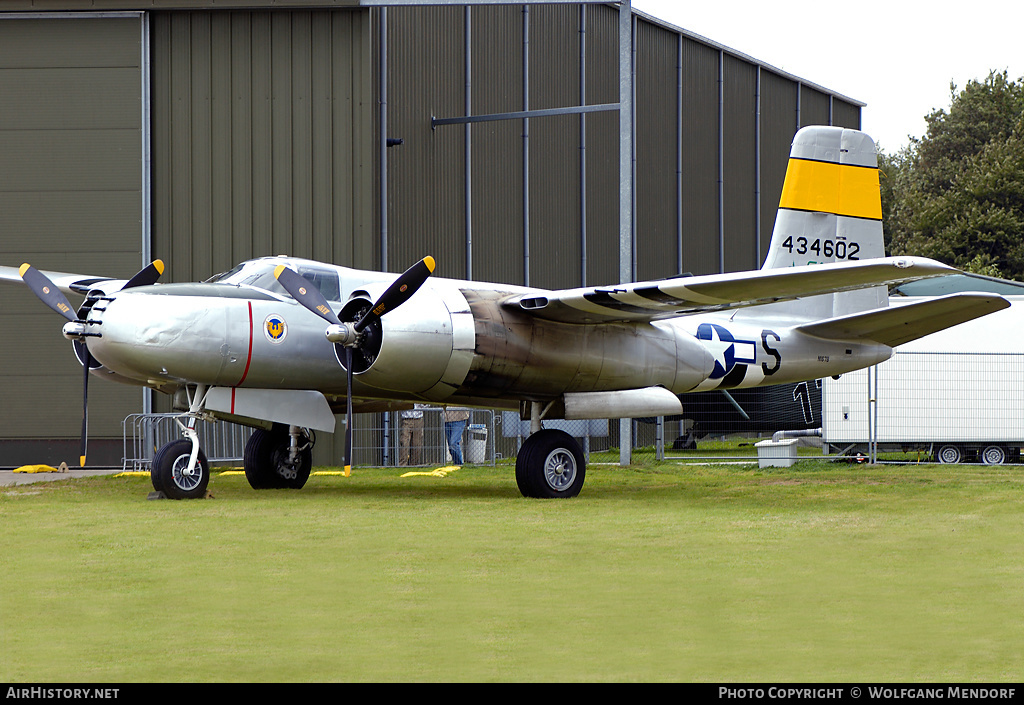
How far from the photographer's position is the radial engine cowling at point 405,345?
12.9 metres

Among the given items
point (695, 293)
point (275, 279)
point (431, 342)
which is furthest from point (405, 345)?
point (695, 293)

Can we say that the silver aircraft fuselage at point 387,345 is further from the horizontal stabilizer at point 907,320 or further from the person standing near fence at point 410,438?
the person standing near fence at point 410,438

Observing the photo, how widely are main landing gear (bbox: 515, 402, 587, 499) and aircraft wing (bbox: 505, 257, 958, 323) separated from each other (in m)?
1.60

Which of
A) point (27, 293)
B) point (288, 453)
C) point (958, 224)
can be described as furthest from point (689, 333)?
point (958, 224)

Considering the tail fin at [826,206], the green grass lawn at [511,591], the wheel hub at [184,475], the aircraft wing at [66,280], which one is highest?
the tail fin at [826,206]

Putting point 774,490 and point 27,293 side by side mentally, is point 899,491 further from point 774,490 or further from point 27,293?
point 27,293

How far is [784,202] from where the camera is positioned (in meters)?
17.5

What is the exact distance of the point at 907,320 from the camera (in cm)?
1570

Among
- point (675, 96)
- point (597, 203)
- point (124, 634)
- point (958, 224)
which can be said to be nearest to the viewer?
point (124, 634)

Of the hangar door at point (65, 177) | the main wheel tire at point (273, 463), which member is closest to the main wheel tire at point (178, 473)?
the main wheel tire at point (273, 463)

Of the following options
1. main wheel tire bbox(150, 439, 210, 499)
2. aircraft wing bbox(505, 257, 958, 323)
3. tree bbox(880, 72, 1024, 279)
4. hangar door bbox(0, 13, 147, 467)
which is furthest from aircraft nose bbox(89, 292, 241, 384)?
tree bbox(880, 72, 1024, 279)

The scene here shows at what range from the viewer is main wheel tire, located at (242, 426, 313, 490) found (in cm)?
1548

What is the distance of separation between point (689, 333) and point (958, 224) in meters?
44.3

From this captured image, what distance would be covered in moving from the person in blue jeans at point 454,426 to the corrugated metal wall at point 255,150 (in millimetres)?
3571
